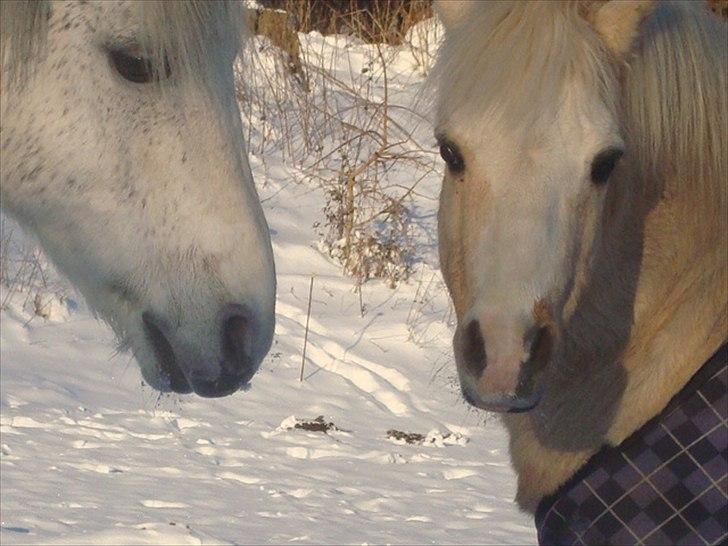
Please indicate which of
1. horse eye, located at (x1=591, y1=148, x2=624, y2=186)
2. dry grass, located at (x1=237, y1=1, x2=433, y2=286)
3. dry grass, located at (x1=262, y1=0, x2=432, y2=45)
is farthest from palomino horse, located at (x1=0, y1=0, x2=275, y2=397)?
dry grass, located at (x1=262, y1=0, x2=432, y2=45)

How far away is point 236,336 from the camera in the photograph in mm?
2330

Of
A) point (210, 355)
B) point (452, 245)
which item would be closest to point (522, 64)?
point (452, 245)

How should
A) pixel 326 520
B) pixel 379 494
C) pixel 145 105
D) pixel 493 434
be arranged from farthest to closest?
pixel 493 434 → pixel 379 494 → pixel 326 520 → pixel 145 105

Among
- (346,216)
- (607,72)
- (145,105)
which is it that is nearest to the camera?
(145,105)

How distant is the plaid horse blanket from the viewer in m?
2.41

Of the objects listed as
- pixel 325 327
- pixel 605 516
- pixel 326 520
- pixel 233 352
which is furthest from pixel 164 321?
pixel 325 327

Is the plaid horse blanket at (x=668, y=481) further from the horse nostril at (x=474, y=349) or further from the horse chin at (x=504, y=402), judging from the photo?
the horse nostril at (x=474, y=349)

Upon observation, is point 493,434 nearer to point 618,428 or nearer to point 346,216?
point 346,216

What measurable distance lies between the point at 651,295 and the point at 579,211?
385 millimetres

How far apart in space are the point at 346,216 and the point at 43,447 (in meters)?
2.91

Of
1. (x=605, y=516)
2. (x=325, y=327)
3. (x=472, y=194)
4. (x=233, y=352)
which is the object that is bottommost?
(x=325, y=327)

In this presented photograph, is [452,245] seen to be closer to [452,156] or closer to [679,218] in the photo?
[452,156]

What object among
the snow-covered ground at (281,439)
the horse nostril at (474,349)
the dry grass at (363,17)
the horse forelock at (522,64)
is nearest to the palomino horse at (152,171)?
the horse nostril at (474,349)

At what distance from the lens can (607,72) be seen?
2.47 m
